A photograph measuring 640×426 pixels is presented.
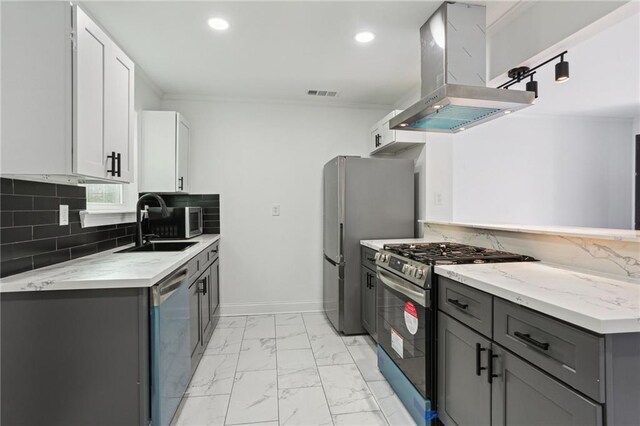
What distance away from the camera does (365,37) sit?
7.73ft

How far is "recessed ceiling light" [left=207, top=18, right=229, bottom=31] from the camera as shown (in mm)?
2137

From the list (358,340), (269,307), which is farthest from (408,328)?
(269,307)

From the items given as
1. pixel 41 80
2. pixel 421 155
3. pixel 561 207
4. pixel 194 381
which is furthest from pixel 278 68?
pixel 561 207

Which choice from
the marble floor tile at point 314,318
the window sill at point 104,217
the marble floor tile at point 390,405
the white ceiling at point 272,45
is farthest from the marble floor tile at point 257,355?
the white ceiling at point 272,45

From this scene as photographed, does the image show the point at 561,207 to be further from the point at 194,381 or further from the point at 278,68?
the point at 194,381

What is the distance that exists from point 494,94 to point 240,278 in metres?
3.06

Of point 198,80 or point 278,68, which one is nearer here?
point 278,68

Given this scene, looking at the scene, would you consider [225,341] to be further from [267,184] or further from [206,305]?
[267,184]

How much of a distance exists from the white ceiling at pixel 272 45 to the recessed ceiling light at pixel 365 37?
4cm

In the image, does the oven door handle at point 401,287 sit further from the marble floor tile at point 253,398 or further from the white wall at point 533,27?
the white wall at point 533,27

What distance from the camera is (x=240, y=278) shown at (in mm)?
3707

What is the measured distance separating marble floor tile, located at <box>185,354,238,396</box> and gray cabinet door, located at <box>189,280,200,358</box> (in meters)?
0.13

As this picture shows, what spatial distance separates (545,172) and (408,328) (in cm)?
332

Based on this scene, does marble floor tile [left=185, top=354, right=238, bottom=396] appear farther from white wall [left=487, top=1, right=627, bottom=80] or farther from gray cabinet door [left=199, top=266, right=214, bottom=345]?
white wall [left=487, top=1, right=627, bottom=80]
